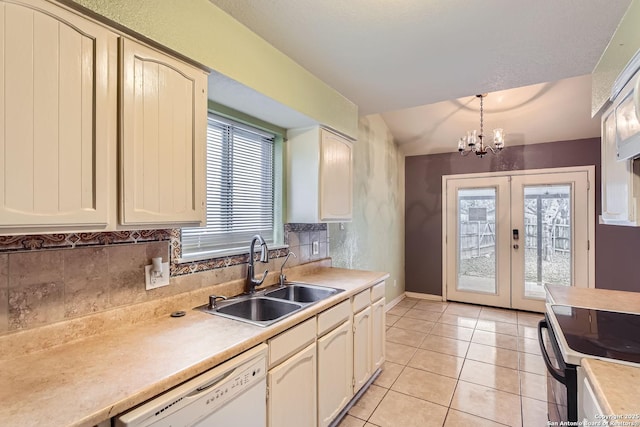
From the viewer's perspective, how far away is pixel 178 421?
0.99 meters

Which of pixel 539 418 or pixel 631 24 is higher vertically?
pixel 631 24

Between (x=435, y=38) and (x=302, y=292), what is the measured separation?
1838 millimetres

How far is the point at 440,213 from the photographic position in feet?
15.7

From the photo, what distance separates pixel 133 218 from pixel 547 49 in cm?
246

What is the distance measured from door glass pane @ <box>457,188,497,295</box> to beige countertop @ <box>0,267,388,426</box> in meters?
3.92

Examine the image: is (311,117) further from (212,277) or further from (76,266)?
(76,266)

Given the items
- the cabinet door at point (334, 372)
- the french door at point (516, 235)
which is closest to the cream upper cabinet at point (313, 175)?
the cabinet door at point (334, 372)

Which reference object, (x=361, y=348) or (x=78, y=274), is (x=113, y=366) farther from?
(x=361, y=348)

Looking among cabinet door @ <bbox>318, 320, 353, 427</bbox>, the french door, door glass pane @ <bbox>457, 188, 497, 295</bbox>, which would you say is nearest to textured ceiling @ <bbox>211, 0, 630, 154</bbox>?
cabinet door @ <bbox>318, 320, 353, 427</bbox>

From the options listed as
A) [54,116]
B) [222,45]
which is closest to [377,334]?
[222,45]

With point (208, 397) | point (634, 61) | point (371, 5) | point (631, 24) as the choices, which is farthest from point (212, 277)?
point (631, 24)

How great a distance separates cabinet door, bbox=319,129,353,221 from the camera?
2.42 meters

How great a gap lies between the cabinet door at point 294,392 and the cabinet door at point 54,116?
1024mm

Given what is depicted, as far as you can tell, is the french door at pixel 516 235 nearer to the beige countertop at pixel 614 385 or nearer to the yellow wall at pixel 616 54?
the yellow wall at pixel 616 54
